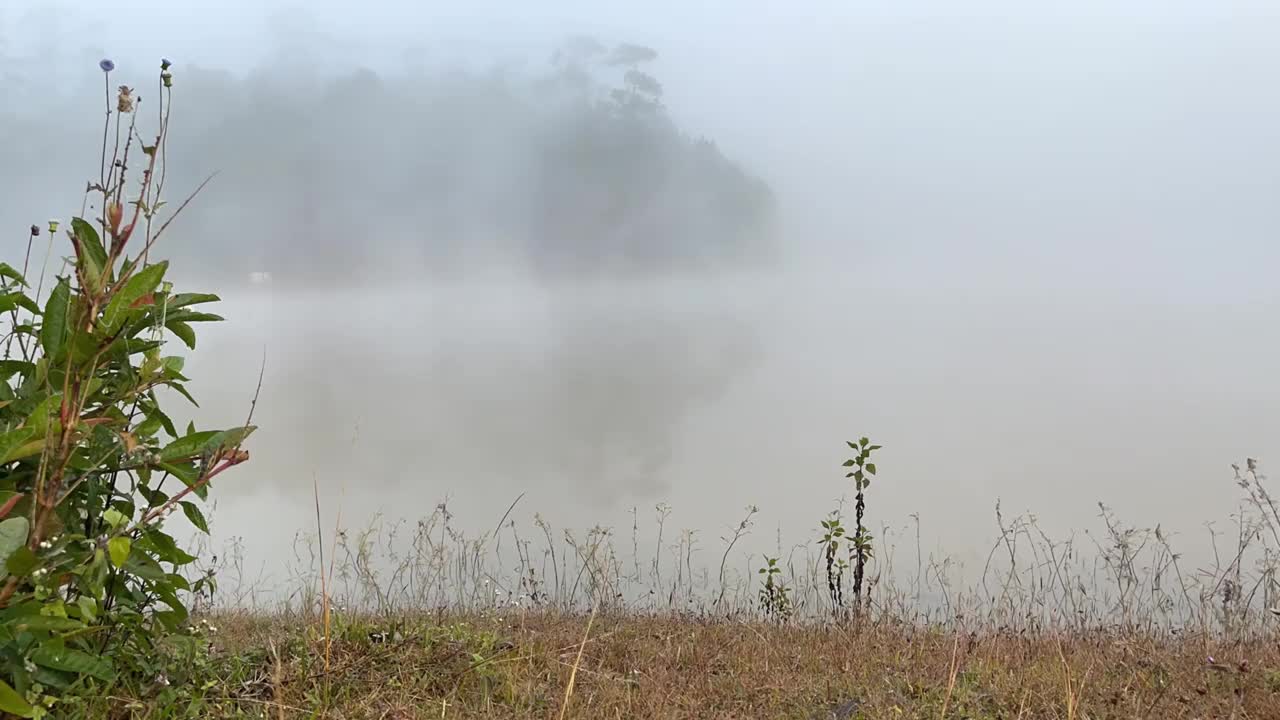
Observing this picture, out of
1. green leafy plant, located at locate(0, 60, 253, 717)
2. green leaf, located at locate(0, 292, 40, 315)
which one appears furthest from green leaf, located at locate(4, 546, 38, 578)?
green leaf, located at locate(0, 292, 40, 315)

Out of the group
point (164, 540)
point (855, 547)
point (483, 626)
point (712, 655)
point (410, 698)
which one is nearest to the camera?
point (164, 540)

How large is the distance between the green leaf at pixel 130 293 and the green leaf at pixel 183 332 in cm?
19

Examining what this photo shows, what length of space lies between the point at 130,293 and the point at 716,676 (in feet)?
7.73

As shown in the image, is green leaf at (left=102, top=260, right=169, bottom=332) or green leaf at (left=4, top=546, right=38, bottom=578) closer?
green leaf at (left=4, top=546, right=38, bottom=578)

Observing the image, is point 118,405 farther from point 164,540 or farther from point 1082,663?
point 1082,663

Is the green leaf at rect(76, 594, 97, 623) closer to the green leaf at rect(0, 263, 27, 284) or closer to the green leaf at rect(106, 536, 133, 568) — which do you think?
the green leaf at rect(106, 536, 133, 568)

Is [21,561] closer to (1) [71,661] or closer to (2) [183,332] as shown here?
(1) [71,661]

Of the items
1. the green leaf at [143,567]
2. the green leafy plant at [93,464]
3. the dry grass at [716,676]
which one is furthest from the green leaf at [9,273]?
the dry grass at [716,676]

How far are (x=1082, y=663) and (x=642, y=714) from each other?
1.88 m

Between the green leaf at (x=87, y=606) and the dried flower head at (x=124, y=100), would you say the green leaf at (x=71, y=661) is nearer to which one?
the green leaf at (x=87, y=606)

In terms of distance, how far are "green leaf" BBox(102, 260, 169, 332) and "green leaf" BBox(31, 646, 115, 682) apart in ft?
2.65

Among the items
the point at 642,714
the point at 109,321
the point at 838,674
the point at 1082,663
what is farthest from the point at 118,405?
the point at 1082,663

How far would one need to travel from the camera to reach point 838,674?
3.08 m

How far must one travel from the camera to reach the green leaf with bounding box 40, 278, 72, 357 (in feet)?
6.57
